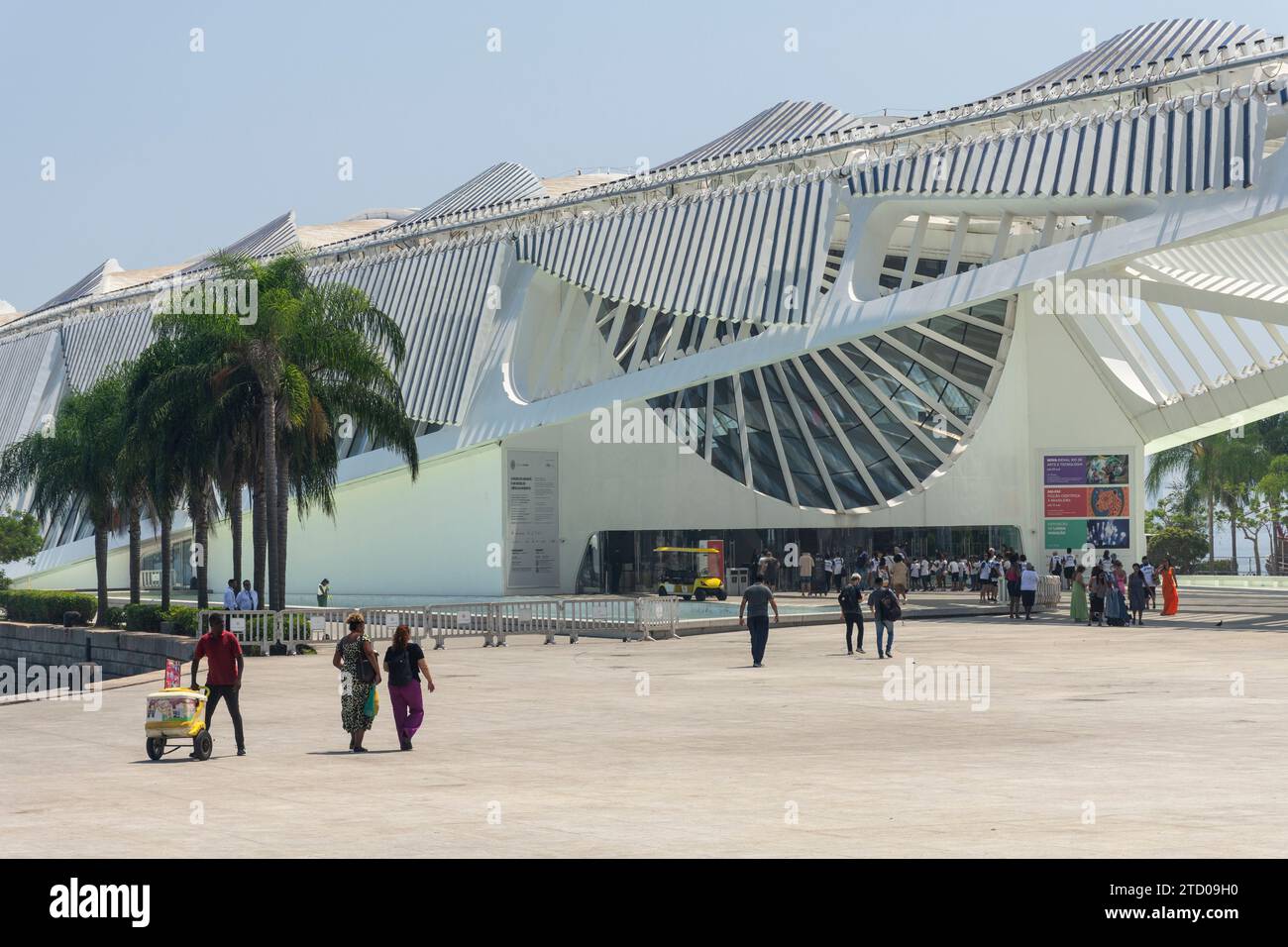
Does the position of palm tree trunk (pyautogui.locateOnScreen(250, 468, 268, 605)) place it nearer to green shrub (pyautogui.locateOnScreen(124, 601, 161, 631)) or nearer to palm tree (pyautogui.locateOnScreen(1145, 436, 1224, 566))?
green shrub (pyautogui.locateOnScreen(124, 601, 161, 631))

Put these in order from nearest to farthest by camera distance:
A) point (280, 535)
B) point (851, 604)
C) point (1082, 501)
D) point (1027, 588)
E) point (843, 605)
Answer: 1. point (851, 604)
2. point (843, 605)
3. point (280, 535)
4. point (1027, 588)
5. point (1082, 501)

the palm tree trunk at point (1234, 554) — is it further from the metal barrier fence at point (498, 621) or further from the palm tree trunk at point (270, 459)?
the palm tree trunk at point (270, 459)

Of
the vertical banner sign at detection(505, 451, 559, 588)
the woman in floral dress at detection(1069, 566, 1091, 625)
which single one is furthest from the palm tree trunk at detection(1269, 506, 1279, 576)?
the woman in floral dress at detection(1069, 566, 1091, 625)

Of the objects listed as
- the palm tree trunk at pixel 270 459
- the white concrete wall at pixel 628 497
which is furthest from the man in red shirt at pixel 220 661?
the white concrete wall at pixel 628 497

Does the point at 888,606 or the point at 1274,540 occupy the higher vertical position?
the point at 1274,540

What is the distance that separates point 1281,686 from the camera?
17500 mm

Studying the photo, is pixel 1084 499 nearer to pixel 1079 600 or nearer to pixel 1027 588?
pixel 1027 588

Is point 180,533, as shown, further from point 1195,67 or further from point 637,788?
point 637,788

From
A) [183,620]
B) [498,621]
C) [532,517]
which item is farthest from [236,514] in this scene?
[532,517]

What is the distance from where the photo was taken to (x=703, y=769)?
1179 cm

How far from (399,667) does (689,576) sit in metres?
27.4

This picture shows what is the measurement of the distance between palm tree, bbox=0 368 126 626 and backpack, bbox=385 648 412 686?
21.8m
